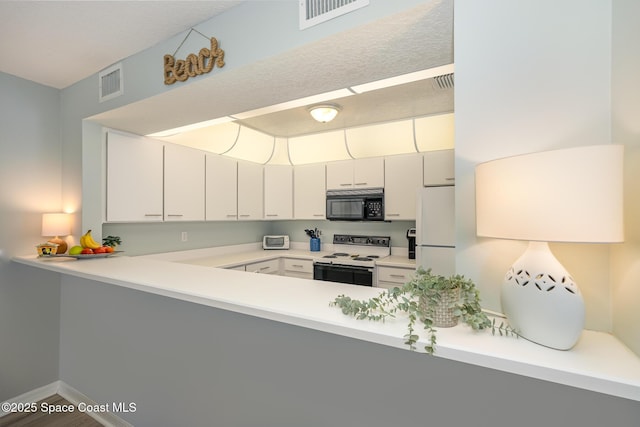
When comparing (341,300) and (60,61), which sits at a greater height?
(60,61)

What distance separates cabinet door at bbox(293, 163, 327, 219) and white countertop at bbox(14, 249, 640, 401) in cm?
230

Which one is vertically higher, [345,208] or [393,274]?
[345,208]

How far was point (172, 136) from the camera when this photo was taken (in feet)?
9.53

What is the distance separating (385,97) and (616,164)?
2.38 meters

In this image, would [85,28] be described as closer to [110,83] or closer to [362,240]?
[110,83]

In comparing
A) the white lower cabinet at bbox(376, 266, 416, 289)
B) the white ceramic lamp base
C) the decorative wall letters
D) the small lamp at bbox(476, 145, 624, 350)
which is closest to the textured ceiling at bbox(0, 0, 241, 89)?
the decorative wall letters

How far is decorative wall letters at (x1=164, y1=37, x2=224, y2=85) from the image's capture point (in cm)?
159

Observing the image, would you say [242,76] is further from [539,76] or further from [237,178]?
[237,178]

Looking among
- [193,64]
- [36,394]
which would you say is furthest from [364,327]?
[36,394]

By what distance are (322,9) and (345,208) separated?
2522 mm

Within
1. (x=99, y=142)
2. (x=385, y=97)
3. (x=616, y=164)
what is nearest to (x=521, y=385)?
(x=616, y=164)

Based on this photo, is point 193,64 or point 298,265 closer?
point 193,64

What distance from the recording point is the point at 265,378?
154 cm

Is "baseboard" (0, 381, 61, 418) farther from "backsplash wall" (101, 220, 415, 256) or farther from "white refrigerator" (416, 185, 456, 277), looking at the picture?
"white refrigerator" (416, 185, 456, 277)
